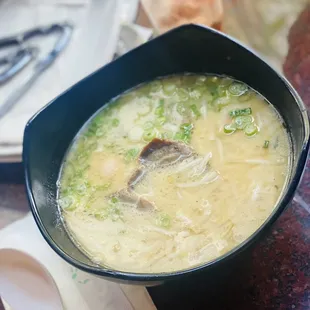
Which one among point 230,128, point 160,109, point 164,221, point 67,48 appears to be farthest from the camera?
point 67,48

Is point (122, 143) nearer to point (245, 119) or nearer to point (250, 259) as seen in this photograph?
point (245, 119)

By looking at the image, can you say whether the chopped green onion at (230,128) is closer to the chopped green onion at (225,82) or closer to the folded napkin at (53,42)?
the chopped green onion at (225,82)

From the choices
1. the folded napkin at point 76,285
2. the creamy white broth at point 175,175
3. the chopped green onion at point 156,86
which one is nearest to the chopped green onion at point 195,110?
the creamy white broth at point 175,175

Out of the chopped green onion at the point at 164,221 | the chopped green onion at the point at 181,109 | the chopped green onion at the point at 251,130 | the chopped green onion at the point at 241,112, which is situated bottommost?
the chopped green onion at the point at 164,221

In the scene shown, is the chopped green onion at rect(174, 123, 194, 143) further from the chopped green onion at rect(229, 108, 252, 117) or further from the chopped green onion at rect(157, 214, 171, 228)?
the chopped green onion at rect(157, 214, 171, 228)

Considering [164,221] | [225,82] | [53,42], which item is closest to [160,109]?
[225,82]

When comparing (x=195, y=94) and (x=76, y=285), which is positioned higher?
(x=195, y=94)

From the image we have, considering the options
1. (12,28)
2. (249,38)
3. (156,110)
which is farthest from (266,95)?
(12,28)

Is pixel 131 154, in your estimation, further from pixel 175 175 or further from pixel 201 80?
pixel 201 80
